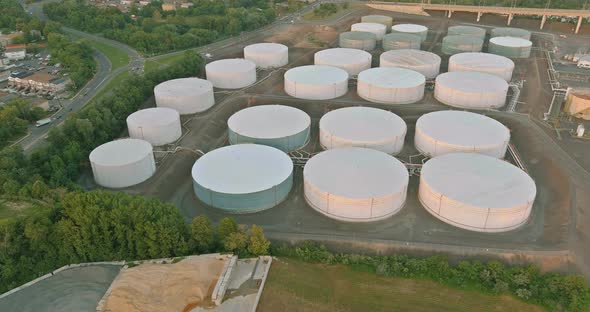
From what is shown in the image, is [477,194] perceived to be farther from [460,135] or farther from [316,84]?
[316,84]

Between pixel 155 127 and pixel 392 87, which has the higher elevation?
pixel 392 87

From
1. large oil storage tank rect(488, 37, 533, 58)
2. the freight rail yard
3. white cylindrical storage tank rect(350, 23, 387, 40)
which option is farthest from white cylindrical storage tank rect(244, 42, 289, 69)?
large oil storage tank rect(488, 37, 533, 58)

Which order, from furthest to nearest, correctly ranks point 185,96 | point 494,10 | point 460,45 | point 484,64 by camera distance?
point 494,10
point 460,45
point 484,64
point 185,96

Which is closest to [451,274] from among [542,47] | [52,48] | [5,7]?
[542,47]

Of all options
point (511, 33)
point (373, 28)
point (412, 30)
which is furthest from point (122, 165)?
point (511, 33)

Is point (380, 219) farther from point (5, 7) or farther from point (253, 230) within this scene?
point (5, 7)

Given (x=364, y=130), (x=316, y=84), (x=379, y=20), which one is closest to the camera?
(x=364, y=130)

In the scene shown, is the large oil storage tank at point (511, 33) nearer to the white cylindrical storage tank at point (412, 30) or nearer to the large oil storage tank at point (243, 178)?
the white cylindrical storage tank at point (412, 30)

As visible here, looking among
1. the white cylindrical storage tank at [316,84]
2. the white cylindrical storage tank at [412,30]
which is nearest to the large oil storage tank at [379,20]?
the white cylindrical storage tank at [412,30]
